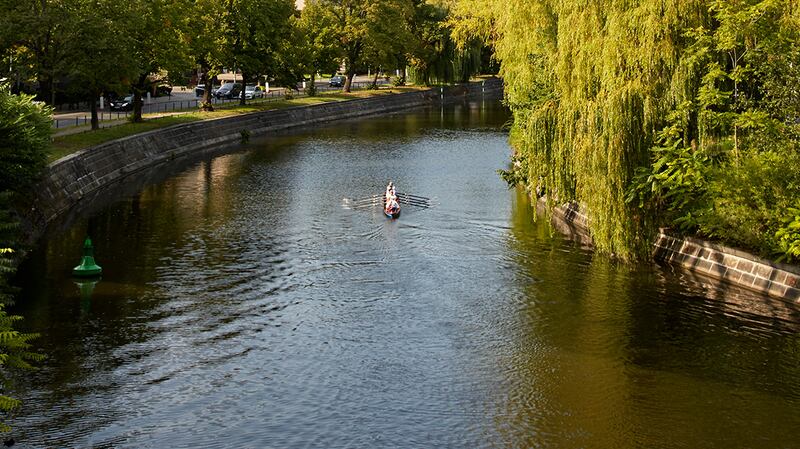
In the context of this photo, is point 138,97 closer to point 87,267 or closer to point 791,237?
point 87,267

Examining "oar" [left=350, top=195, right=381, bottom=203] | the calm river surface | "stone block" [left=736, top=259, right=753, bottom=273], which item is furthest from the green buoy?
"stone block" [left=736, top=259, right=753, bottom=273]

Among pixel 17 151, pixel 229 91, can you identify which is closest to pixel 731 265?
pixel 17 151

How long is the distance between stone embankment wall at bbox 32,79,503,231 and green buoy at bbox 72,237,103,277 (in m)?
8.14

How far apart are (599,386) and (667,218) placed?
14.0 metres

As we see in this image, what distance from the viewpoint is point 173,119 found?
86.8m

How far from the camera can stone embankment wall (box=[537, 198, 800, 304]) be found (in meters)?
37.2

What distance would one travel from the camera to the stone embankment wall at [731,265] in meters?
37.2

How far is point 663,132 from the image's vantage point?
39812 mm

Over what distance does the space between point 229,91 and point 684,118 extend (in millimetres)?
83199

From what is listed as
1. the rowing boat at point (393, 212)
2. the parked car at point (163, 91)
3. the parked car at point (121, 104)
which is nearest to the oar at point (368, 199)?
the rowing boat at point (393, 212)

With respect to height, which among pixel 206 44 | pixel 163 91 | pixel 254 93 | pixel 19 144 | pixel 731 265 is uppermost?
pixel 206 44

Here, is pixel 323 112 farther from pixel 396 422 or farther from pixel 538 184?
pixel 396 422

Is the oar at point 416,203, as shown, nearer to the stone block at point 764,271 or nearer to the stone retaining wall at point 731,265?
the stone retaining wall at point 731,265

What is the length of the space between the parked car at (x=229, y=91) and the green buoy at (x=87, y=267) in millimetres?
75326
